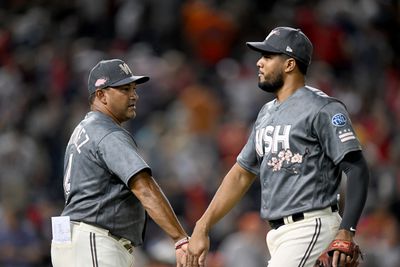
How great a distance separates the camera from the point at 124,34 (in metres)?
15.9

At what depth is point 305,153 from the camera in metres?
6.93

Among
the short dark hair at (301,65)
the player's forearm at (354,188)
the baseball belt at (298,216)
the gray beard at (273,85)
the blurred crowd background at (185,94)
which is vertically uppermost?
the short dark hair at (301,65)

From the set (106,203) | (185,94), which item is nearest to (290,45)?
(106,203)

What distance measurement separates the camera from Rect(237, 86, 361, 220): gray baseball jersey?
6844 mm

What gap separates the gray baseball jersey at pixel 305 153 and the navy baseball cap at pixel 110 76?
1.13 meters

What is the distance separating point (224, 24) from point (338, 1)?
82.6 inches

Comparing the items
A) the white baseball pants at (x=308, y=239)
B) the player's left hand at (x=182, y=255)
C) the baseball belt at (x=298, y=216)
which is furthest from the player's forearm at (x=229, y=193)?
the white baseball pants at (x=308, y=239)

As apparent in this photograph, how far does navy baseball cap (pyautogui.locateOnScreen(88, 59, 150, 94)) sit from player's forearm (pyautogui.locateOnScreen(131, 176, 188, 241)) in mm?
764

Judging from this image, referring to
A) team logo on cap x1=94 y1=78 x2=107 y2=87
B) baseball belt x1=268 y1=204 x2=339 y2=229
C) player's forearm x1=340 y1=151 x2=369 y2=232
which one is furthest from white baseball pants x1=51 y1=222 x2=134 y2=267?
player's forearm x1=340 y1=151 x2=369 y2=232

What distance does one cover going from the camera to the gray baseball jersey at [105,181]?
7.21 metres

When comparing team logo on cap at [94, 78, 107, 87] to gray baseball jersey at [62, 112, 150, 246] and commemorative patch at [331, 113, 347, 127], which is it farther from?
commemorative patch at [331, 113, 347, 127]

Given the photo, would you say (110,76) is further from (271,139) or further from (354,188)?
(354,188)

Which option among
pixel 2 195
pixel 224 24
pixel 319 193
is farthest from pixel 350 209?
pixel 224 24

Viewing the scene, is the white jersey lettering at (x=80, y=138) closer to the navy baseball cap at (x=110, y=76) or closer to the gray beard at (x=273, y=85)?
the navy baseball cap at (x=110, y=76)
